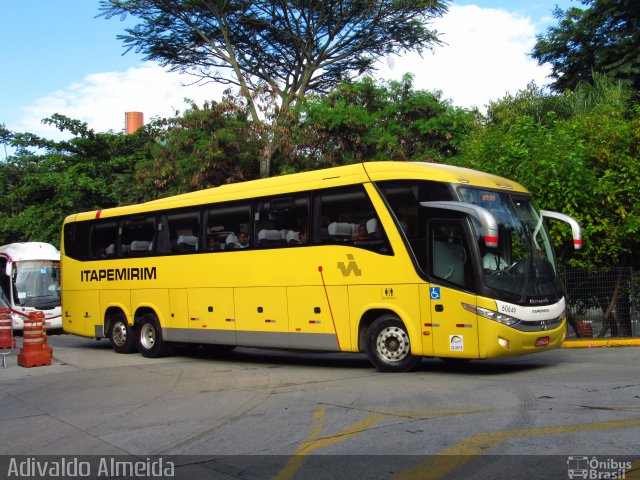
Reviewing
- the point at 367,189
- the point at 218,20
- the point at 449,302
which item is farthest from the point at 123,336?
the point at 218,20

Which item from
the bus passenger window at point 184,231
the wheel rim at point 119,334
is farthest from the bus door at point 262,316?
the wheel rim at point 119,334

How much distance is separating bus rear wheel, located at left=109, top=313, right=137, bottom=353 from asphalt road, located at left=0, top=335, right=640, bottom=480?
142 inches

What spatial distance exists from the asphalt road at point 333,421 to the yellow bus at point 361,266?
0.75m

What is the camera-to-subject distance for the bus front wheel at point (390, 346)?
11.6 m

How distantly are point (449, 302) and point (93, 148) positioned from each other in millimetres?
30683

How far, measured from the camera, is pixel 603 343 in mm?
16562

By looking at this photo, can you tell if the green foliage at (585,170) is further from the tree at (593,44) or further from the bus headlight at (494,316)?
the tree at (593,44)

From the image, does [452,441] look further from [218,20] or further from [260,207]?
[218,20]

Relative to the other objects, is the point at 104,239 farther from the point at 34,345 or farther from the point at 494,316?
the point at 494,316

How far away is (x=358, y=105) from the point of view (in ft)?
82.1

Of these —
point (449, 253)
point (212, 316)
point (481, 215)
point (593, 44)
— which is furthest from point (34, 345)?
point (593, 44)

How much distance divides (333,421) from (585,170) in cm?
→ 1116
